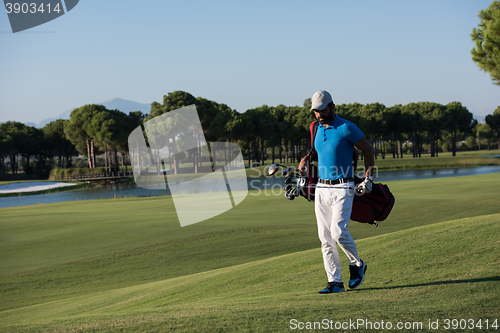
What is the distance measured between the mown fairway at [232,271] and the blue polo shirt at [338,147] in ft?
4.73

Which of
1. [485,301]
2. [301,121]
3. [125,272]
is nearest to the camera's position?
[485,301]

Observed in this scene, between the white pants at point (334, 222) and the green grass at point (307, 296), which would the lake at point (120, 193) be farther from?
the white pants at point (334, 222)

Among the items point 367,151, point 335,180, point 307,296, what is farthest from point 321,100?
point 307,296

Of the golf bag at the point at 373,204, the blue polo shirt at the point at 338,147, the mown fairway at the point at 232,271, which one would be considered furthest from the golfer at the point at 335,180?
the mown fairway at the point at 232,271

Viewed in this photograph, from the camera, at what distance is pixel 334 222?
14.9 feet

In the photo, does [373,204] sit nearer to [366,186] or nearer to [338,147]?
[366,186]

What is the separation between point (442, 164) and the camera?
214ft

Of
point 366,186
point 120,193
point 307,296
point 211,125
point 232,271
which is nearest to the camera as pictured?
point 366,186

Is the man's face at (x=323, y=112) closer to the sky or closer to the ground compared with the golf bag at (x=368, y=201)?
closer to the sky

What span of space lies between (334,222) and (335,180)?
50cm

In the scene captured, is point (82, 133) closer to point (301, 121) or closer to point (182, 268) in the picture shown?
point (301, 121)

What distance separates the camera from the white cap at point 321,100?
4500mm

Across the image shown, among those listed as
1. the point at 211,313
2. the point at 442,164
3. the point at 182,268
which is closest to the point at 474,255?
the point at 211,313

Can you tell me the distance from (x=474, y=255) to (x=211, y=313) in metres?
4.16
